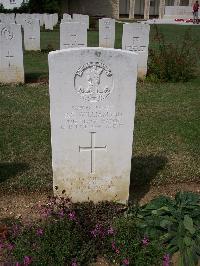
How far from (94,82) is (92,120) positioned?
0.40 meters

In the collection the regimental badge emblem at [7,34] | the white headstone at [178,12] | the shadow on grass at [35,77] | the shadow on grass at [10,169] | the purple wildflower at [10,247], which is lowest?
the purple wildflower at [10,247]

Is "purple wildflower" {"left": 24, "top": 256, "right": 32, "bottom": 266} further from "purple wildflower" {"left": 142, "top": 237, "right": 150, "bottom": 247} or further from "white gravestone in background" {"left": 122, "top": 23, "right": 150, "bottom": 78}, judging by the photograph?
"white gravestone in background" {"left": 122, "top": 23, "right": 150, "bottom": 78}

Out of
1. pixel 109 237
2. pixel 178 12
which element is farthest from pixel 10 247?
pixel 178 12

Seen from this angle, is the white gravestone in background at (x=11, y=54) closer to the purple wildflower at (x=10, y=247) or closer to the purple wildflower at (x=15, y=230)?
the purple wildflower at (x=15, y=230)

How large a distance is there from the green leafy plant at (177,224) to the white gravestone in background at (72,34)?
7.83 metres

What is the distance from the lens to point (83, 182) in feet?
13.9

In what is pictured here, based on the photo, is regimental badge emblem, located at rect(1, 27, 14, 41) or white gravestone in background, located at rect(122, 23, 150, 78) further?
Result: white gravestone in background, located at rect(122, 23, 150, 78)

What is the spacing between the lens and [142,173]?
521 cm

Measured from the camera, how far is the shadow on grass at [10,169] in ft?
16.5

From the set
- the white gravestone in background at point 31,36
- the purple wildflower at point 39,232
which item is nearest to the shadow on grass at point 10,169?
the purple wildflower at point 39,232

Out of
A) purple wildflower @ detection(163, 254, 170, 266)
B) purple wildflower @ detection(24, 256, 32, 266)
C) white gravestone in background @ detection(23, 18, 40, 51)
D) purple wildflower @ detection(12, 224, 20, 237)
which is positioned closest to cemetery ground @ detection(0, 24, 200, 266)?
purple wildflower @ detection(12, 224, 20, 237)

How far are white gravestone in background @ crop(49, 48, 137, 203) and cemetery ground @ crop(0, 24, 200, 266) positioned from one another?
57 cm

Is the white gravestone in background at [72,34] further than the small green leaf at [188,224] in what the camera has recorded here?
Yes

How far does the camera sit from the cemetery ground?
479cm
